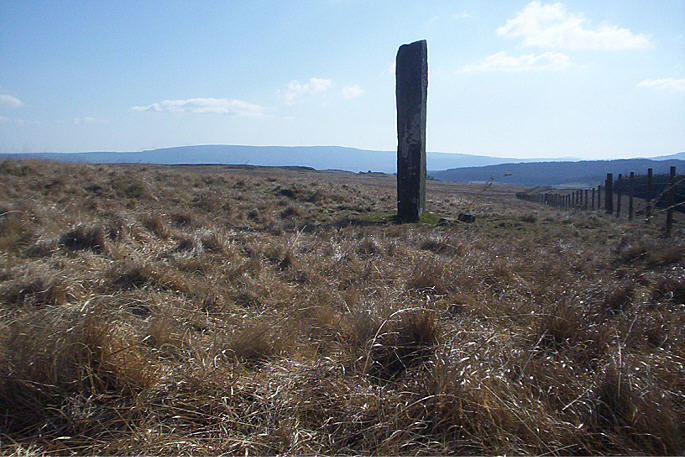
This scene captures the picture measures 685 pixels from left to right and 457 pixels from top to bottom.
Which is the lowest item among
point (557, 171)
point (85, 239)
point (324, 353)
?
point (324, 353)

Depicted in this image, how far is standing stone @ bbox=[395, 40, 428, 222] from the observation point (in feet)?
33.3

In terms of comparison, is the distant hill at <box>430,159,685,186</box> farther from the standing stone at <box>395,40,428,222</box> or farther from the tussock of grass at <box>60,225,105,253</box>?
the tussock of grass at <box>60,225,105,253</box>

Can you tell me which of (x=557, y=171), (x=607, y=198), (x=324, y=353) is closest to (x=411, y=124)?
(x=324, y=353)

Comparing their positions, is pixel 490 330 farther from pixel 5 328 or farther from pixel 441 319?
pixel 5 328

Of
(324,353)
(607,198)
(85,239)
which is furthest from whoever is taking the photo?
(607,198)

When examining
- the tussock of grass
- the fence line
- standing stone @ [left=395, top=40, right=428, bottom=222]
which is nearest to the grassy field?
the tussock of grass

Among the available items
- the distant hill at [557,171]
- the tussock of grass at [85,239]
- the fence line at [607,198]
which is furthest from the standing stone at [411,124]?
the distant hill at [557,171]

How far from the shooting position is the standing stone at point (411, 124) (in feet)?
33.3

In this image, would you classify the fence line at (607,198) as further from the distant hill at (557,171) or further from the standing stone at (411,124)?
the distant hill at (557,171)

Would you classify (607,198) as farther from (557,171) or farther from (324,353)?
(557,171)

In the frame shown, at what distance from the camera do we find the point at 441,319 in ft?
11.2

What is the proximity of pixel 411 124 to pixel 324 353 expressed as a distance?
832 centimetres

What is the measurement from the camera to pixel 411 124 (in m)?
10.4

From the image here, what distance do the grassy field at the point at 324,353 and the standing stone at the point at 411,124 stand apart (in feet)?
16.8
